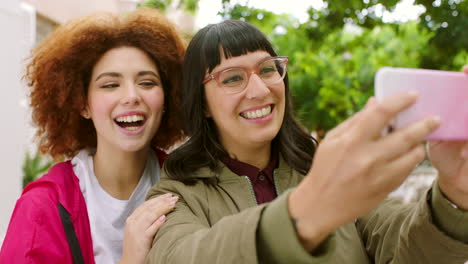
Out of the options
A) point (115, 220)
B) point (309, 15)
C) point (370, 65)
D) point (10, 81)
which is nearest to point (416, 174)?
→ point (370, 65)

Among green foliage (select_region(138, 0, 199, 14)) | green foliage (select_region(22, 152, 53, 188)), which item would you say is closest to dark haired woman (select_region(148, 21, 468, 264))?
green foliage (select_region(138, 0, 199, 14))

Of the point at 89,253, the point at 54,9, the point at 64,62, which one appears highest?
the point at 54,9

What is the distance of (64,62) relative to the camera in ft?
8.65

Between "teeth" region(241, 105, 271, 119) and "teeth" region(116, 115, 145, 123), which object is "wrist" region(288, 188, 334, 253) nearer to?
"teeth" region(241, 105, 271, 119)

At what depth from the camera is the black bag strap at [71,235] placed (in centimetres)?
220

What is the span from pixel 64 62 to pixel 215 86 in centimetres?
105

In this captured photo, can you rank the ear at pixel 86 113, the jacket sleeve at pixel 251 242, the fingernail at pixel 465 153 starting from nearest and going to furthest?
the jacket sleeve at pixel 251 242 → the fingernail at pixel 465 153 → the ear at pixel 86 113

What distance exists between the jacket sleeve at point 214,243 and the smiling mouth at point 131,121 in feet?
3.26

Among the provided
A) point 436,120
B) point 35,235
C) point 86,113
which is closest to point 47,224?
point 35,235

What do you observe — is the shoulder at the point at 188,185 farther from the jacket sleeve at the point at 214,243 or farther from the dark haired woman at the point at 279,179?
the jacket sleeve at the point at 214,243

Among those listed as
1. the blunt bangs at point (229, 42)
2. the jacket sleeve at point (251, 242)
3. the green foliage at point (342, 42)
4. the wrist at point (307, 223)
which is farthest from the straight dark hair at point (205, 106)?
the green foliage at point (342, 42)

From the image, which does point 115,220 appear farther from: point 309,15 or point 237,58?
point 309,15

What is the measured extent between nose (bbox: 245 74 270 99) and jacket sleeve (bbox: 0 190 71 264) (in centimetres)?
104

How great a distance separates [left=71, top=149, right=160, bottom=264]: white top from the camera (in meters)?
2.37
